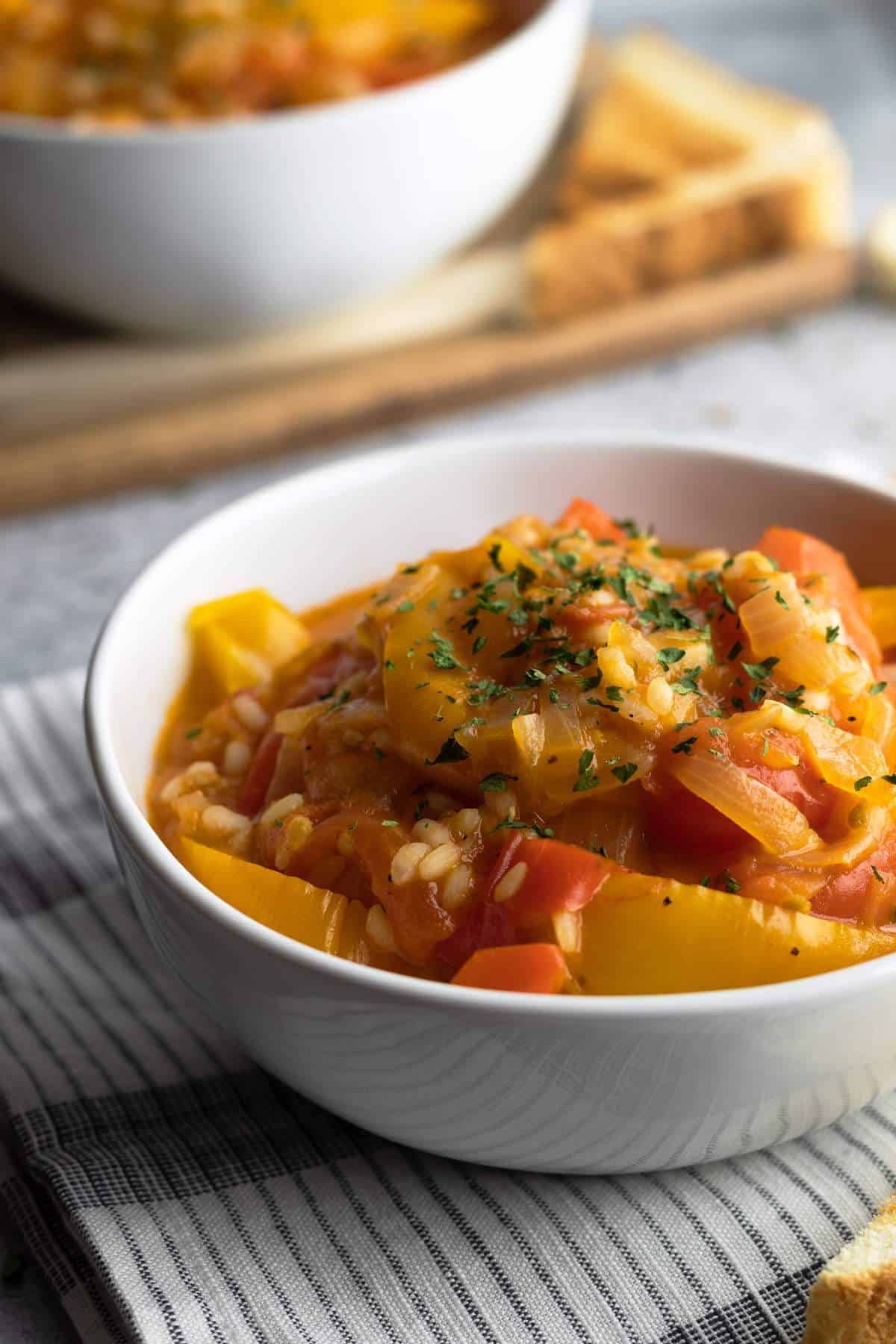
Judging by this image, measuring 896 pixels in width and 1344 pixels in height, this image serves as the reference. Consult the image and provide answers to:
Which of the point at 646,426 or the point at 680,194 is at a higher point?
the point at 680,194

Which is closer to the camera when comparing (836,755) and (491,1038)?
(491,1038)

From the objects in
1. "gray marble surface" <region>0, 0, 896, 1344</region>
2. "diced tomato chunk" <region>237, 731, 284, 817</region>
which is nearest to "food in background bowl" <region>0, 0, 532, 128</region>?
"gray marble surface" <region>0, 0, 896, 1344</region>

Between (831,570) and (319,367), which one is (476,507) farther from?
(319,367)

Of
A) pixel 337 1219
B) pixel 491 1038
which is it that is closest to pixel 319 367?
pixel 337 1219

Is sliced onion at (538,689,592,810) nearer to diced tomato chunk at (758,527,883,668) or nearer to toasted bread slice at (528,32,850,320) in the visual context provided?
diced tomato chunk at (758,527,883,668)

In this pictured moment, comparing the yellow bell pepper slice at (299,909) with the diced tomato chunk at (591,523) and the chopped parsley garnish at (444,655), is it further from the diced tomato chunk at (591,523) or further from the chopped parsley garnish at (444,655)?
the diced tomato chunk at (591,523)

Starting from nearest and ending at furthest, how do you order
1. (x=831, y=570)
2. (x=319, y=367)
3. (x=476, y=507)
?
1. (x=831, y=570)
2. (x=476, y=507)
3. (x=319, y=367)

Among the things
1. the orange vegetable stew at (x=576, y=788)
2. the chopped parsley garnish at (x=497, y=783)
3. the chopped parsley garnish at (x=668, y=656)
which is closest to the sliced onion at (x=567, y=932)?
the orange vegetable stew at (x=576, y=788)
